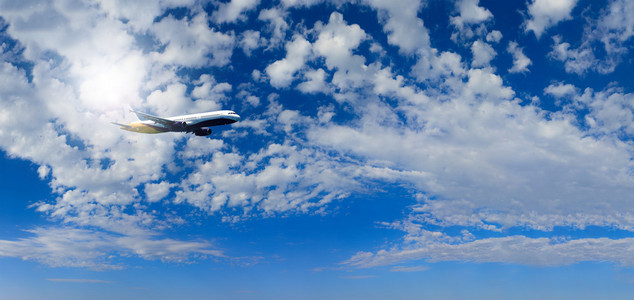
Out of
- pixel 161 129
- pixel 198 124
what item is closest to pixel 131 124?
pixel 161 129

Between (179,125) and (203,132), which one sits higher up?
(179,125)

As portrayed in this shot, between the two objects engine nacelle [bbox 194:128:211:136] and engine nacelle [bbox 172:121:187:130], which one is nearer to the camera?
engine nacelle [bbox 172:121:187:130]

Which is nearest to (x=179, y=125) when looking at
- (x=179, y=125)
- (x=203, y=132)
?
(x=179, y=125)

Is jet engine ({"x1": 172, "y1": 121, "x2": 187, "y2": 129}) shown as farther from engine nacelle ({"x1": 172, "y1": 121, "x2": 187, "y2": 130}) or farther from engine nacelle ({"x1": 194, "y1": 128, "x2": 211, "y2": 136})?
engine nacelle ({"x1": 194, "y1": 128, "x2": 211, "y2": 136})

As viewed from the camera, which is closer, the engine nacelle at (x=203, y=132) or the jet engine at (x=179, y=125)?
the jet engine at (x=179, y=125)

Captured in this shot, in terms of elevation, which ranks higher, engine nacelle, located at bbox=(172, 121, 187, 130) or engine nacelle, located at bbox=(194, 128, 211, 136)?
engine nacelle, located at bbox=(172, 121, 187, 130)

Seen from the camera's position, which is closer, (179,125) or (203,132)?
(179,125)

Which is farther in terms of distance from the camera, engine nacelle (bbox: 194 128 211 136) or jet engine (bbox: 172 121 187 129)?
engine nacelle (bbox: 194 128 211 136)

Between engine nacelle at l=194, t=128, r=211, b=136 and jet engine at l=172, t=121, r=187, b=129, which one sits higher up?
jet engine at l=172, t=121, r=187, b=129

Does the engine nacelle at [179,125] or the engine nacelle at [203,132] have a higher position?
the engine nacelle at [179,125]

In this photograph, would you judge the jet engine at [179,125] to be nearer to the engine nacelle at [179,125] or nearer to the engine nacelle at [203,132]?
the engine nacelle at [179,125]

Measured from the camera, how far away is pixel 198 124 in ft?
557

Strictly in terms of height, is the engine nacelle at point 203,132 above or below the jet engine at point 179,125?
below

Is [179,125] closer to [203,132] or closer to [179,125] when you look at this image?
[179,125]
